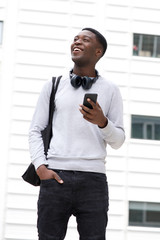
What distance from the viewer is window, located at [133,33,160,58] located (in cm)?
1038

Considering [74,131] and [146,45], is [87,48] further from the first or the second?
[146,45]

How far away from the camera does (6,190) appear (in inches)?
370

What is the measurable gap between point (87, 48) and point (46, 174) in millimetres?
815

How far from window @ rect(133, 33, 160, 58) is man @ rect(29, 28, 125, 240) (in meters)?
7.89

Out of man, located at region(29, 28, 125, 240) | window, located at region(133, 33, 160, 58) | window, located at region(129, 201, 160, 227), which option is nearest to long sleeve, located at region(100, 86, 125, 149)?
man, located at region(29, 28, 125, 240)

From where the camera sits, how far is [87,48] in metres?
2.63

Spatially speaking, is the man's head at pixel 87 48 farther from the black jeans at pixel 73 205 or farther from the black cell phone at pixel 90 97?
the black jeans at pixel 73 205

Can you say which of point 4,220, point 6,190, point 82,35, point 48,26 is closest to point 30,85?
point 48,26

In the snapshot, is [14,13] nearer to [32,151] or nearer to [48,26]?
[48,26]

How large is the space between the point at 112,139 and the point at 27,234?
7252 millimetres

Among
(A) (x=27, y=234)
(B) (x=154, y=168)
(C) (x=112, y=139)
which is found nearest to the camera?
(C) (x=112, y=139)

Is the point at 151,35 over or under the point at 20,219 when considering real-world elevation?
over

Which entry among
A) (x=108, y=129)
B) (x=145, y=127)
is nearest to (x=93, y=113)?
(x=108, y=129)

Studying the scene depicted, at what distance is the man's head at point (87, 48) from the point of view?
8.56ft
